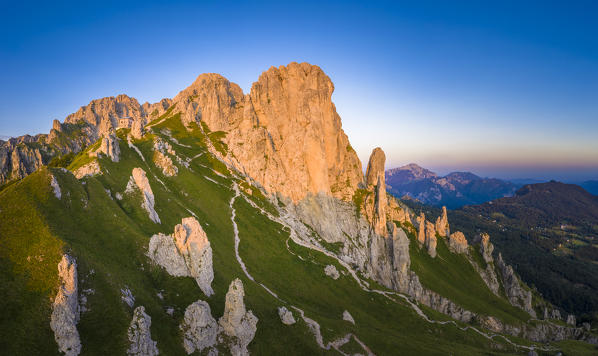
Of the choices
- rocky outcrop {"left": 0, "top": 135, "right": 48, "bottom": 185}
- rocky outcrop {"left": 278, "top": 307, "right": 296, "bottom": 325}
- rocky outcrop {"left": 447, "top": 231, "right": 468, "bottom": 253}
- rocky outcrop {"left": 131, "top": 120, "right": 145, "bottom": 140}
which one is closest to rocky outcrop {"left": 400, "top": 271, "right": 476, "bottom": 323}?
→ rocky outcrop {"left": 447, "top": 231, "right": 468, "bottom": 253}

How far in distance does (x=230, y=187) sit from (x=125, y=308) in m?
76.7

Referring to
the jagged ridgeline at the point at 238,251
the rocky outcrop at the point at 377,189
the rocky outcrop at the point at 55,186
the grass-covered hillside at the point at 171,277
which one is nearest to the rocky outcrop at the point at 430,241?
the jagged ridgeline at the point at 238,251

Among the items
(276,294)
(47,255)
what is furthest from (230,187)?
(47,255)

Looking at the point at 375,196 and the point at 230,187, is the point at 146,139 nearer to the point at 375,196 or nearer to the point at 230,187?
the point at 230,187

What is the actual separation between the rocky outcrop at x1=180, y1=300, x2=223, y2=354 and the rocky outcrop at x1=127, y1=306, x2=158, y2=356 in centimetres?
474

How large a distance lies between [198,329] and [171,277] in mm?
12405

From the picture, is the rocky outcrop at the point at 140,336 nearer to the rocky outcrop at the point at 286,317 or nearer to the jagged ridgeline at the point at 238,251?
the jagged ridgeline at the point at 238,251

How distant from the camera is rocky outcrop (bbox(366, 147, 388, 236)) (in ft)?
450

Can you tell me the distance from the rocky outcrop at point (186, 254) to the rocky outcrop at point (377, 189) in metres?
102

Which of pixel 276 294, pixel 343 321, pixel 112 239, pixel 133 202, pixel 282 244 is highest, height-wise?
pixel 133 202

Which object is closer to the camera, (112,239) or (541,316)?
(112,239)

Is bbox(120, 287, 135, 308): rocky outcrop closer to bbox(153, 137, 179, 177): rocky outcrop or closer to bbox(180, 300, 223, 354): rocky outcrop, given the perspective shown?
bbox(180, 300, 223, 354): rocky outcrop

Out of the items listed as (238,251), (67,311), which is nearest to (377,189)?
(238,251)

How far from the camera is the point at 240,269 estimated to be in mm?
68750
